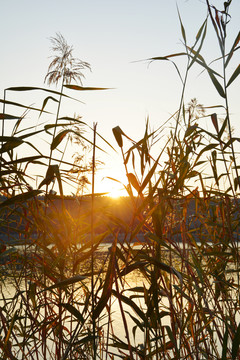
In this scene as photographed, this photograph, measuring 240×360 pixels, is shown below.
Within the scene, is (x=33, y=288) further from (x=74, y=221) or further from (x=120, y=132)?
(x=120, y=132)

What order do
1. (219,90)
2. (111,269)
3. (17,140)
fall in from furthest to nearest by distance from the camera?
1. (219,90)
2. (17,140)
3. (111,269)

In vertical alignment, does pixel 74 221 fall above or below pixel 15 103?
below

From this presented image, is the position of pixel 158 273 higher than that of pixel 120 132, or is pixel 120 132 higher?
pixel 120 132

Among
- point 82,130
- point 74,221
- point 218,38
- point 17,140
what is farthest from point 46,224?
point 218,38

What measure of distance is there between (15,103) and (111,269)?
0.64 m

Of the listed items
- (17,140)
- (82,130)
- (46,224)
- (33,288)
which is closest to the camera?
(17,140)

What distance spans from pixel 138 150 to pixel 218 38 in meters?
0.54

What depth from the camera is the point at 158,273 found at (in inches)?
59.0

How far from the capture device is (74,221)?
1.88m

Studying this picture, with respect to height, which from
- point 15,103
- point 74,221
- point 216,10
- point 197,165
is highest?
point 216,10

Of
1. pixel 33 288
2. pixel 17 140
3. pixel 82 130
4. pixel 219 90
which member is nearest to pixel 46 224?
pixel 33 288

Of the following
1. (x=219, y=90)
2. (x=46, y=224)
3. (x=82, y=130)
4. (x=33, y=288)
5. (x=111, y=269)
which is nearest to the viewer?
(x=111, y=269)

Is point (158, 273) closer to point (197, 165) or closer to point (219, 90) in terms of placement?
point (219, 90)

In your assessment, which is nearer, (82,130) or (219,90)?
(219,90)
